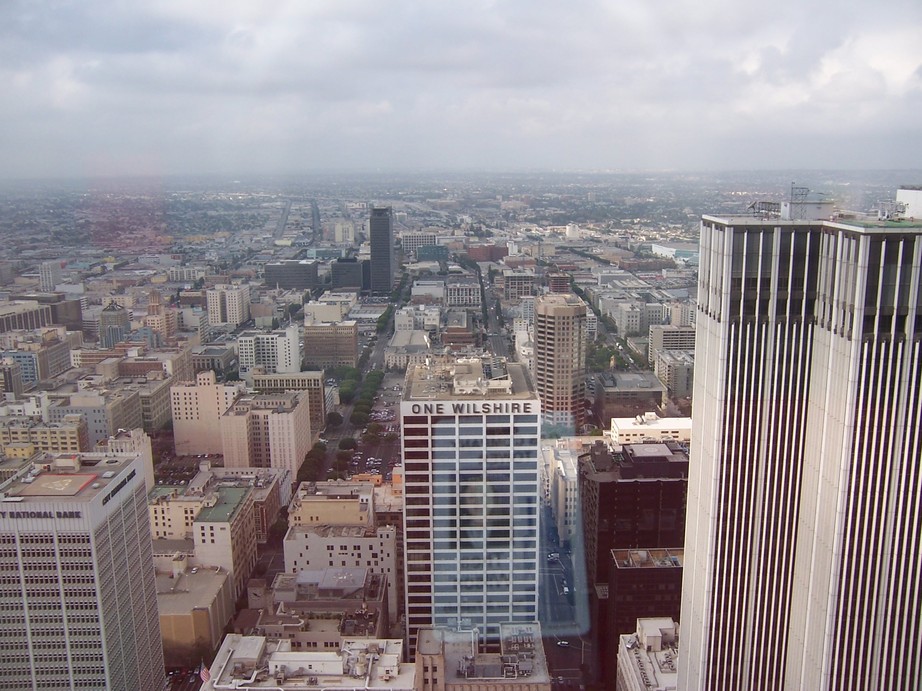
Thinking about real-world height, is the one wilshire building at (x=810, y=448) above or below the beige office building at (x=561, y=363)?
above

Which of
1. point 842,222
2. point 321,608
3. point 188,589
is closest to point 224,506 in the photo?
point 188,589

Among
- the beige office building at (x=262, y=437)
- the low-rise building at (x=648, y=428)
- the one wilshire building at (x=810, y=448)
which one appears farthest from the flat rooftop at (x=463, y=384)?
the beige office building at (x=262, y=437)

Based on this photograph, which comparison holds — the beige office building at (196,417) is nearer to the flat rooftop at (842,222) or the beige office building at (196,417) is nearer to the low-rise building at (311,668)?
the low-rise building at (311,668)

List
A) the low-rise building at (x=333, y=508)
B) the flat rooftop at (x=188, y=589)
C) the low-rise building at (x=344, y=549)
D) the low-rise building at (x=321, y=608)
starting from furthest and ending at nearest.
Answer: the low-rise building at (x=333, y=508) < the low-rise building at (x=344, y=549) < the flat rooftop at (x=188, y=589) < the low-rise building at (x=321, y=608)

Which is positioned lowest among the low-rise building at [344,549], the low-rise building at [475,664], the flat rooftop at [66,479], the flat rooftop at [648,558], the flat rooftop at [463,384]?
the low-rise building at [344,549]

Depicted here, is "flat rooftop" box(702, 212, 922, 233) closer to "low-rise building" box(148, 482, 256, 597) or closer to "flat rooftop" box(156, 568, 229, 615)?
"flat rooftop" box(156, 568, 229, 615)

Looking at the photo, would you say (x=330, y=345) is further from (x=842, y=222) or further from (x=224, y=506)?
(x=842, y=222)

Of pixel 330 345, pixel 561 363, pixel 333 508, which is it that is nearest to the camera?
pixel 333 508
